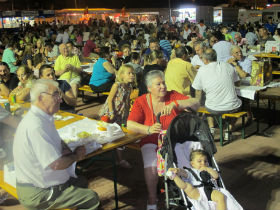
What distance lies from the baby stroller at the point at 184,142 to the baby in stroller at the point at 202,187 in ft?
0.35

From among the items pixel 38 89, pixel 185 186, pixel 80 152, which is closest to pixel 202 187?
pixel 185 186

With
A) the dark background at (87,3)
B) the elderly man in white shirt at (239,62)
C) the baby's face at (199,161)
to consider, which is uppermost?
the dark background at (87,3)

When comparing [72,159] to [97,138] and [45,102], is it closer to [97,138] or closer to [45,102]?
[45,102]

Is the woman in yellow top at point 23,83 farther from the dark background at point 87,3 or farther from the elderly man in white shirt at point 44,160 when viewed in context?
the dark background at point 87,3

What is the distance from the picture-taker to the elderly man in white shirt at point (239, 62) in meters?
5.66

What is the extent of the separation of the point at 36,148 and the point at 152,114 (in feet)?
4.83

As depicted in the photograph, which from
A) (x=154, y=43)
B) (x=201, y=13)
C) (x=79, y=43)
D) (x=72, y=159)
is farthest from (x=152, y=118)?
(x=201, y=13)

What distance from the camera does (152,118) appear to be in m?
3.61

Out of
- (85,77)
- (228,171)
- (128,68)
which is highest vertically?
(128,68)

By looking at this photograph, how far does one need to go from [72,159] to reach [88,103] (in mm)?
5666

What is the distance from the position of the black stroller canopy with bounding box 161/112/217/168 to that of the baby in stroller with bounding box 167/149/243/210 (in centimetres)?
15

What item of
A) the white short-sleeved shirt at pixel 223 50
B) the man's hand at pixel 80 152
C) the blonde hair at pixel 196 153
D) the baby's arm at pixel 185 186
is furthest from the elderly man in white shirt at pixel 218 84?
the man's hand at pixel 80 152

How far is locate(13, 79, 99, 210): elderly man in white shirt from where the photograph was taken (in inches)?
93.7

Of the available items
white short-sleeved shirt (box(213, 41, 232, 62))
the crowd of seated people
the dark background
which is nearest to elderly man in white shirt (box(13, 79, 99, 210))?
the crowd of seated people
